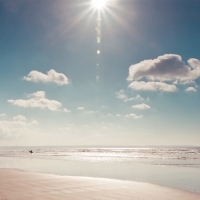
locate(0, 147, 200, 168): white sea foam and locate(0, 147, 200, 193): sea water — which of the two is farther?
locate(0, 147, 200, 168): white sea foam

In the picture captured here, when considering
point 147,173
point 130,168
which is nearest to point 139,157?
point 130,168

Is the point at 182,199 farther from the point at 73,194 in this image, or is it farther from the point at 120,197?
the point at 73,194

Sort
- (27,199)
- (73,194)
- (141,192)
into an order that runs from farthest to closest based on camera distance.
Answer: (141,192) < (73,194) < (27,199)

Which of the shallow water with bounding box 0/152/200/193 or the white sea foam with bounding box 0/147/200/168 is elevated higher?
the white sea foam with bounding box 0/147/200/168

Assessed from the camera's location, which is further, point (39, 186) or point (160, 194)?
point (39, 186)

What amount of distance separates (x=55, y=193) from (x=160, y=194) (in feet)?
24.5

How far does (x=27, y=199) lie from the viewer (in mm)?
14234

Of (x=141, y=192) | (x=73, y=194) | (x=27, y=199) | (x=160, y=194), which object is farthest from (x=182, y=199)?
(x=27, y=199)

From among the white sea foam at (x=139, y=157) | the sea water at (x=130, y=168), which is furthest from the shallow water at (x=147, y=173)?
the white sea foam at (x=139, y=157)

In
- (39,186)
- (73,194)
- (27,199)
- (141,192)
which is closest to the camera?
(27,199)

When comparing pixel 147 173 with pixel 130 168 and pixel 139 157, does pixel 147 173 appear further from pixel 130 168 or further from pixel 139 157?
pixel 139 157

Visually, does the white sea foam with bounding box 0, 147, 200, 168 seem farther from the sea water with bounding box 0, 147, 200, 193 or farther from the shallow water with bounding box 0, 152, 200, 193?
the shallow water with bounding box 0, 152, 200, 193

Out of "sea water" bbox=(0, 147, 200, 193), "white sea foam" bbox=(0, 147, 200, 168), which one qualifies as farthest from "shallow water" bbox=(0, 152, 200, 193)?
"white sea foam" bbox=(0, 147, 200, 168)

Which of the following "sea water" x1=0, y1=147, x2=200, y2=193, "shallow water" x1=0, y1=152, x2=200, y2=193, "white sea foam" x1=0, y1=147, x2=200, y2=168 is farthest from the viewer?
"white sea foam" x1=0, y1=147, x2=200, y2=168
